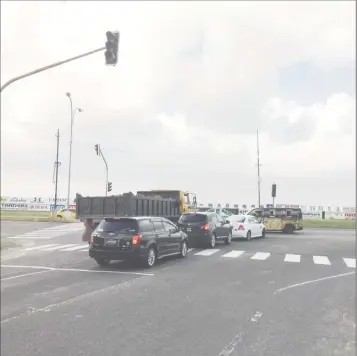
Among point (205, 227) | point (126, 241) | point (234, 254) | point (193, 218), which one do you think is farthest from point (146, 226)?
point (205, 227)

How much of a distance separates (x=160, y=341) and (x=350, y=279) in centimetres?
775

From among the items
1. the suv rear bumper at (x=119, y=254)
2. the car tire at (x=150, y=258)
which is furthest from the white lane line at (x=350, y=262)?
→ the suv rear bumper at (x=119, y=254)

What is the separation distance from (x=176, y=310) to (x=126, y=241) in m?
5.89

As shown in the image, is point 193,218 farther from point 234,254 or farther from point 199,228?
point 234,254

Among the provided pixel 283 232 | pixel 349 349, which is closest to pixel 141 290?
pixel 349 349

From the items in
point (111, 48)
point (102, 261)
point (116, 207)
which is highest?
point (111, 48)

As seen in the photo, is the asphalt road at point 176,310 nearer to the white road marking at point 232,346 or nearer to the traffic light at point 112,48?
the white road marking at point 232,346

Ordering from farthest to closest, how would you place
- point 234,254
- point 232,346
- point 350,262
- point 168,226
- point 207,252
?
point 207,252
point 234,254
point 350,262
point 168,226
point 232,346

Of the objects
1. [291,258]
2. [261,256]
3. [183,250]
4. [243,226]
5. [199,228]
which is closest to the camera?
[183,250]

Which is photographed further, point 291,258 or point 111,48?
point 291,258

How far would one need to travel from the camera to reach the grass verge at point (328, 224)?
1618 inches

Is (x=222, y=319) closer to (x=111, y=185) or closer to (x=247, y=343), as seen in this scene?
(x=247, y=343)

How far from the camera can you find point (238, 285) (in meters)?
10.6

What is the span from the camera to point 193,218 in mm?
20094
